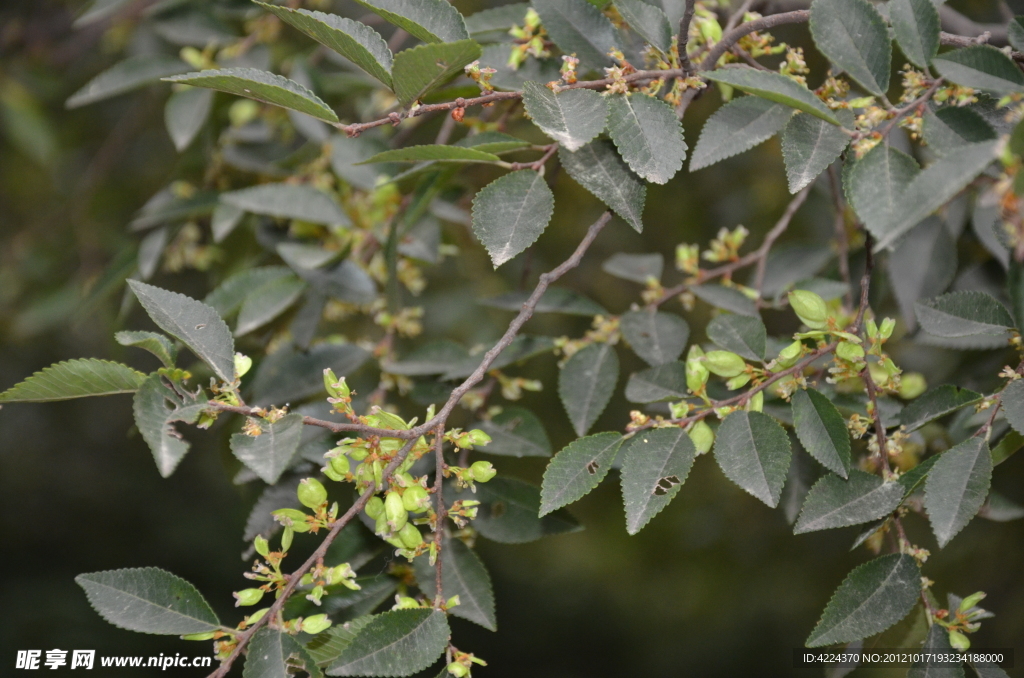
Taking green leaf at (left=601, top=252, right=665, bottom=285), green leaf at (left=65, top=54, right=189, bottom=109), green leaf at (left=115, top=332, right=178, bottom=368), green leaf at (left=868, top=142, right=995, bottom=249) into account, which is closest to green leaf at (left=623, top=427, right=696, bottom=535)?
green leaf at (left=868, top=142, right=995, bottom=249)

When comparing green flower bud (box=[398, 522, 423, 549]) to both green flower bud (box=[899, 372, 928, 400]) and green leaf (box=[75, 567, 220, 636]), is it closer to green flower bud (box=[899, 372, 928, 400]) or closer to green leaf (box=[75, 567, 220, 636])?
green leaf (box=[75, 567, 220, 636])

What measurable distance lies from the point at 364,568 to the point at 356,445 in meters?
0.51

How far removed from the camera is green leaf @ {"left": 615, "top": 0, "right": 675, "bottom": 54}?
0.95 metres

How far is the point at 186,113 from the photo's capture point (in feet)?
5.21

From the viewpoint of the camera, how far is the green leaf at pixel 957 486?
85 cm

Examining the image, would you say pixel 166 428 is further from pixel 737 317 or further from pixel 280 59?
pixel 280 59

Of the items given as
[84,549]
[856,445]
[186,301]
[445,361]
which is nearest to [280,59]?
[445,361]

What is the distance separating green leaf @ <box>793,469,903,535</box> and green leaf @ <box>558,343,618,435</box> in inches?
13.9

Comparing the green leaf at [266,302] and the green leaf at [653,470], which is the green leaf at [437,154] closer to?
the green leaf at [653,470]

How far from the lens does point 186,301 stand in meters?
0.95

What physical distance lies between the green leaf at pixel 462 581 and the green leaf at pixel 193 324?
1.36 feet

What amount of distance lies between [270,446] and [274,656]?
27 cm

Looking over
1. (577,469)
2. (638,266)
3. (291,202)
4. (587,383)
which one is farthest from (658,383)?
(291,202)

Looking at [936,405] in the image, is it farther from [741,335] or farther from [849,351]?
[741,335]
